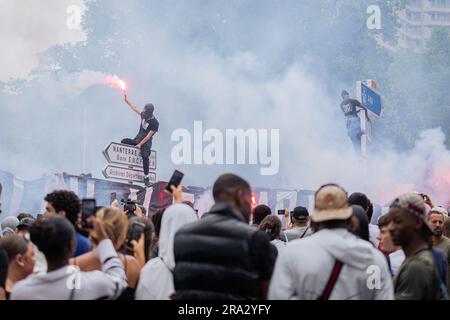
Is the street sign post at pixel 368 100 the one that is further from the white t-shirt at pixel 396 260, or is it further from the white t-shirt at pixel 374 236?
the white t-shirt at pixel 396 260

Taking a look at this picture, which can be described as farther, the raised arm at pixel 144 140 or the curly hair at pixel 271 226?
the raised arm at pixel 144 140

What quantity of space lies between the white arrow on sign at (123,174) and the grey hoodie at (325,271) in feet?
28.1

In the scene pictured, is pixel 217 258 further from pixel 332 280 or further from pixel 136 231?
pixel 136 231

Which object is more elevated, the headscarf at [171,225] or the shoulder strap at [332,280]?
the headscarf at [171,225]

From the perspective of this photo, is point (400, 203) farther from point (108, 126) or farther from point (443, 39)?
point (443, 39)

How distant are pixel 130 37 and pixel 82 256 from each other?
29.1 m

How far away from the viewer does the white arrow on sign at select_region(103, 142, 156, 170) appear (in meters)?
12.3

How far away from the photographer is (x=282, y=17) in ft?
104

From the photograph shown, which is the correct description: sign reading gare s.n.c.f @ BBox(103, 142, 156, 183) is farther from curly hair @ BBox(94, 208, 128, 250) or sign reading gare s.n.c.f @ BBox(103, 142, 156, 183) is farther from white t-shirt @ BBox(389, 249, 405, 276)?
white t-shirt @ BBox(389, 249, 405, 276)

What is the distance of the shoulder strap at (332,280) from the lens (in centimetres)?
394

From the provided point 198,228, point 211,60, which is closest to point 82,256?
point 198,228

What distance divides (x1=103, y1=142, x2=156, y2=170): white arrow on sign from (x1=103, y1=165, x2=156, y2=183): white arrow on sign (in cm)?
10

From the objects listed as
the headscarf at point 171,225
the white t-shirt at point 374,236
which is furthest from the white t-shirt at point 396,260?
the headscarf at point 171,225

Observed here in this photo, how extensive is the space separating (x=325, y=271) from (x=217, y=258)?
1.85 ft
